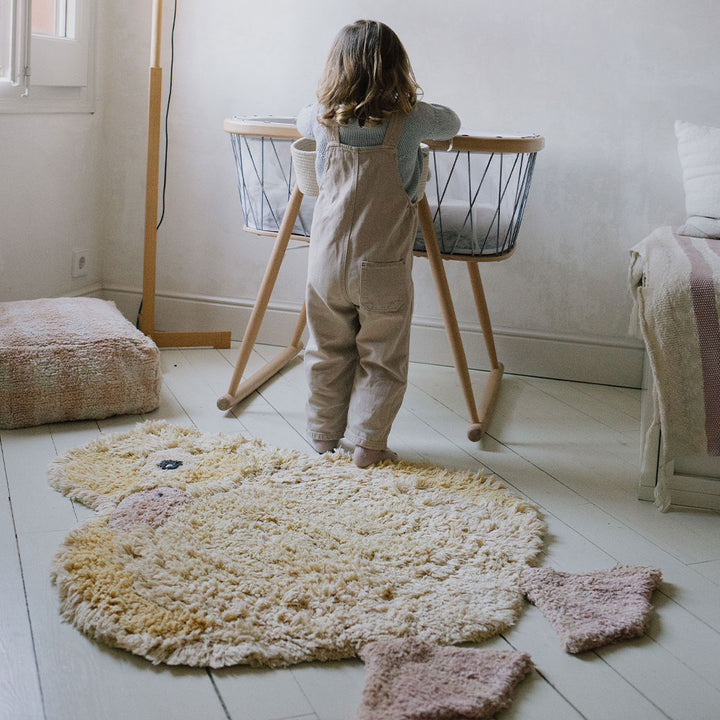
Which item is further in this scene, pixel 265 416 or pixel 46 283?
pixel 46 283

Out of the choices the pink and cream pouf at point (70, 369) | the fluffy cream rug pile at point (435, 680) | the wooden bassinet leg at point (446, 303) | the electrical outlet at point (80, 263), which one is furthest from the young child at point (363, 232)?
the electrical outlet at point (80, 263)

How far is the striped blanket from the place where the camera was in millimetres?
1644

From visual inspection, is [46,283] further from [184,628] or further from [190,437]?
[184,628]

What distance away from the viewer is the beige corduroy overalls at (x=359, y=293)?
176cm

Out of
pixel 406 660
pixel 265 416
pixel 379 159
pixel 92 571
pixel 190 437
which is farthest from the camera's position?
pixel 265 416

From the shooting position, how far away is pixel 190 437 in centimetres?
192

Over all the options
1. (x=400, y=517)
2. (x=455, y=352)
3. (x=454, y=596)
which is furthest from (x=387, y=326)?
(x=454, y=596)

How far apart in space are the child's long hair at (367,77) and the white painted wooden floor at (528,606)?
729mm

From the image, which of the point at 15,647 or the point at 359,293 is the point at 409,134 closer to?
the point at 359,293

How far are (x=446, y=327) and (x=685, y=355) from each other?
Result: 0.54 meters

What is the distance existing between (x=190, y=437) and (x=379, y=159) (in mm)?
719

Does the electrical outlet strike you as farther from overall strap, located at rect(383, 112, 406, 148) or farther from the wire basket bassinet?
overall strap, located at rect(383, 112, 406, 148)

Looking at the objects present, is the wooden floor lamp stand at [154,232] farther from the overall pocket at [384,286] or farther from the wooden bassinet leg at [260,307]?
the overall pocket at [384,286]

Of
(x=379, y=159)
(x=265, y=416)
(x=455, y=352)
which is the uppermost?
(x=379, y=159)
